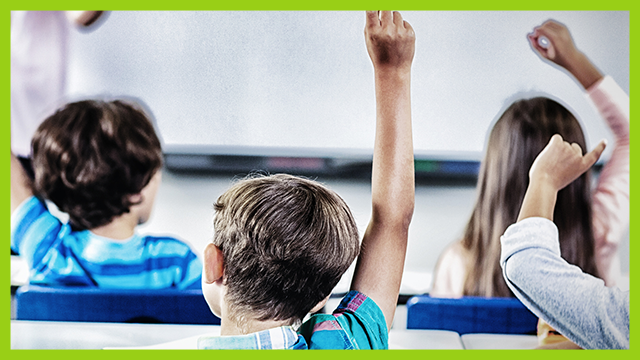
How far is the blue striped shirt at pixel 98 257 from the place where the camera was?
1878mm

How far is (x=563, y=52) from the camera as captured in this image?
1907 mm

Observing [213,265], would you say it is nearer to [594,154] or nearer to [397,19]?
[397,19]

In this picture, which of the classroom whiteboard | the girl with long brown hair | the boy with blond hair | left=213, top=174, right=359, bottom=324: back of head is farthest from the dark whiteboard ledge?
left=213, top=174, right=359, bottom=324: back of head

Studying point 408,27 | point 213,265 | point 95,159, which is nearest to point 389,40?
point 408,27

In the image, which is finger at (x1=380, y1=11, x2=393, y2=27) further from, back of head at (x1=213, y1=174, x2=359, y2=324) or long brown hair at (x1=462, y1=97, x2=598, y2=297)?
back of head at (x1=213, y1=174, x2=359, y2=324)

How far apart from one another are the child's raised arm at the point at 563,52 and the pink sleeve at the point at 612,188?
45 mm

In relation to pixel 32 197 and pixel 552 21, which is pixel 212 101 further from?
pixel 552 21

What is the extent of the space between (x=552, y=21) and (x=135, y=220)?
1.58m

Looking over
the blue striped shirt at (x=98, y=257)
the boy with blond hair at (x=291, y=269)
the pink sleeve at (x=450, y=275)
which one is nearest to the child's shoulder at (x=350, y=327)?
the boy with blond hair at (x=291, y=269)

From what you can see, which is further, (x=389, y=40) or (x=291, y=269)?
(x=389, y=40)

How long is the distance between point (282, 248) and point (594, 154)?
3.83ft

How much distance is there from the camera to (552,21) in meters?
1.91

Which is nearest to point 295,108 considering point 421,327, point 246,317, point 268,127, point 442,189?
point 268,127

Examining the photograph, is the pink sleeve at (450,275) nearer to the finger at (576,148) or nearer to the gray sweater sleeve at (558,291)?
the gray sweater sleeve at (558,291)
